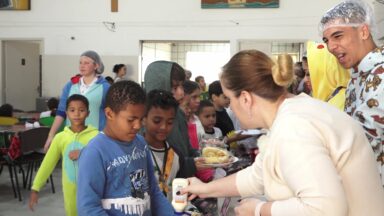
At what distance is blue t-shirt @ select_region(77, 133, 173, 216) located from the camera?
5.95 ft

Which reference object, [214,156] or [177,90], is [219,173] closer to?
[214,156]

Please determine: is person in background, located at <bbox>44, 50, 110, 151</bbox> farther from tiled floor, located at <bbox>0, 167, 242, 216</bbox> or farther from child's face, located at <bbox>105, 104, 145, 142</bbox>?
child's face, located at <bbox>105, 104, 145, 142</bbox>

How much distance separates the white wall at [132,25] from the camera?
10453 mm

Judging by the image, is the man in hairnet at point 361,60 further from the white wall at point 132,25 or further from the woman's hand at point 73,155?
the white wall at point 132,25

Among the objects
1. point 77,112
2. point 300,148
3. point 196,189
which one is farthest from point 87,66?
point 300,148

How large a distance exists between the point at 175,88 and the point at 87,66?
1.92m

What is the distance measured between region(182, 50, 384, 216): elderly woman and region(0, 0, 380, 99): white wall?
30.9 ft

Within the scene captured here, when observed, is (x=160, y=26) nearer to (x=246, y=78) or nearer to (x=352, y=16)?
(x=352, y=16)

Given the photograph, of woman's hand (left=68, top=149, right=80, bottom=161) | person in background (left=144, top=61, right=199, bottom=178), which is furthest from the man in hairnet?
woman's hand (left=68, top=149, right=80, bottom=161)

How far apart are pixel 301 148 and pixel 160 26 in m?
10.0

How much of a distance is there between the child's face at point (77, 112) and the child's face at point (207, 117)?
4.10 feet

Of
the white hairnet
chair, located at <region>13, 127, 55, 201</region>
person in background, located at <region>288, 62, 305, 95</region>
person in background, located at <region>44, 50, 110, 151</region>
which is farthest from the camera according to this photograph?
chair, located at <region>13, 127, 55, 201</region>

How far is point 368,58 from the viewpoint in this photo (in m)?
2.12

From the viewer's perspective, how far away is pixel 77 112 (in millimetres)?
3539
